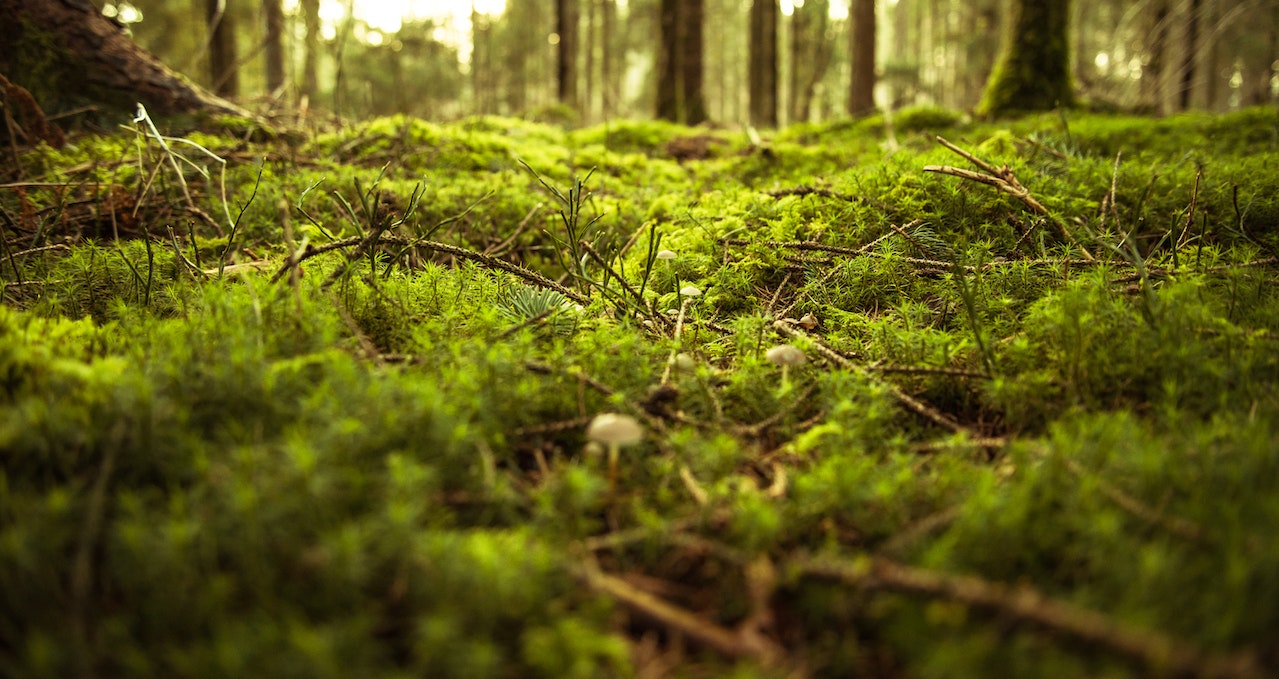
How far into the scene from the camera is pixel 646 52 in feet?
115

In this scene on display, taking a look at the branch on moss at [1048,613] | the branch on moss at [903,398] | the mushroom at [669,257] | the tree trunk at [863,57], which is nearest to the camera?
the branch on moss at [1048,613]

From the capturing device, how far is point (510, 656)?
3.76 feet

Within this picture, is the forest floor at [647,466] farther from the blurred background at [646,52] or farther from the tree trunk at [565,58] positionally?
the tree trunk at [565,58]

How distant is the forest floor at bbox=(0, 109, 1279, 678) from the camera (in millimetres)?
1096

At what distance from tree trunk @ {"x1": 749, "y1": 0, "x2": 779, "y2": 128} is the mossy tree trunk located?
6.85 m

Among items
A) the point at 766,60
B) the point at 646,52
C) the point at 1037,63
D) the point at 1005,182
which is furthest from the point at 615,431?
the point at 646,52

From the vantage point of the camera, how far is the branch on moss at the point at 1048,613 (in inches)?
38.1

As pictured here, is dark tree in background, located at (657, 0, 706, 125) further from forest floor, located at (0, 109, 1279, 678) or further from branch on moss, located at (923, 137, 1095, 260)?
forest floor, located at (0, 109, 1279, 678)

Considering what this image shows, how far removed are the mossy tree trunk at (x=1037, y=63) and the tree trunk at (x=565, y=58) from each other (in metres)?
8.12

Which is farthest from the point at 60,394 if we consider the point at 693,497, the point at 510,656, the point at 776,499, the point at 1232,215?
the point at 1232,215

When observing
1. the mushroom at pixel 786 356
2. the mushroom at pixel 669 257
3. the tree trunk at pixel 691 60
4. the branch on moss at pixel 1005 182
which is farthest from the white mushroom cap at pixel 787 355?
the tree trunk at pixel 691 60

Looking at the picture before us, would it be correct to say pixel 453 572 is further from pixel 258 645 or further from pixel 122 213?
pixel 122 213

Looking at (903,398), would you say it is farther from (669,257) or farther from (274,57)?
(274,57)

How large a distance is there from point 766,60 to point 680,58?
503 centimetres
